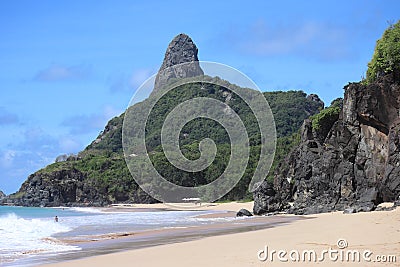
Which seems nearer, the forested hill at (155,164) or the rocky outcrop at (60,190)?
the forested hill at (155,164)

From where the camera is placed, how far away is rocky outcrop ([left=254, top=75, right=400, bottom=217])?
33.5 metres

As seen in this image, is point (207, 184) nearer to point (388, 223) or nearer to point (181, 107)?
point (181, 107)

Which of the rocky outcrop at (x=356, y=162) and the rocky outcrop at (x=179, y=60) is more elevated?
the rocky outcrop at (x=179, y=60)

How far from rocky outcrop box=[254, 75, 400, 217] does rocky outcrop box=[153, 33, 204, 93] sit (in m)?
139

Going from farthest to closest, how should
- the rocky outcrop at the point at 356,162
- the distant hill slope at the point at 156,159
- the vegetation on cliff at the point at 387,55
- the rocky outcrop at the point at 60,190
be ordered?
the rocky outcrop at the point at 60,190 → the distant hill slope at the point at 156,159 → the vegetation on cliff at the point at 387,55 → the rocky outcrop at the point at 356,162

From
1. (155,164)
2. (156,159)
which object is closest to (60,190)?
(156,159)

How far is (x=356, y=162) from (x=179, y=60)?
517ft

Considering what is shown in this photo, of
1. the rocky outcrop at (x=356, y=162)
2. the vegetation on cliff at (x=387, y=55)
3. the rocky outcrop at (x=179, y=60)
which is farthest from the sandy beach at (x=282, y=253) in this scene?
the rocky outcrop at (x=179, y=60)

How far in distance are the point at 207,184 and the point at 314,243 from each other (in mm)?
80236

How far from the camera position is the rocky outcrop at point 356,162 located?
1318 inches

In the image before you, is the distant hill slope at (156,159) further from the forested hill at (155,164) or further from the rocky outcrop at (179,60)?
the rocky outcrop at (179,60)

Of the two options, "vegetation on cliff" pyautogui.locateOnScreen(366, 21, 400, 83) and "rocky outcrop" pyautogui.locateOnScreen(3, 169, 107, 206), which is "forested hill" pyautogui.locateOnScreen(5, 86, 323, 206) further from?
"vegetation on cliff" pyautogui.locateOnScreen(366, 21, 400, 83)

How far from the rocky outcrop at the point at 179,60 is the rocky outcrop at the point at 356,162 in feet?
456

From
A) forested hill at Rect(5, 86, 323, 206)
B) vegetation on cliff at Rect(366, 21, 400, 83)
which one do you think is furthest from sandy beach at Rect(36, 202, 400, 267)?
forested hill at Rect(5, 86, 323, 206)
